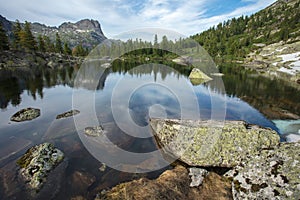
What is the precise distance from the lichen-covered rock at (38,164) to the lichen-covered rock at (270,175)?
256 inches

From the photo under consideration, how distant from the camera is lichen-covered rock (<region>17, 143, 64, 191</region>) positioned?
228 inches

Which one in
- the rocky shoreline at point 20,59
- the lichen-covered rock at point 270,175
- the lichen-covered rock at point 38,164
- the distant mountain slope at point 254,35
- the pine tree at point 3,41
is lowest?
the lichen-covered rock at point 38,164

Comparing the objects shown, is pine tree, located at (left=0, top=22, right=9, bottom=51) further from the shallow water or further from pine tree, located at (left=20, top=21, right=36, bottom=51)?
the shallow water

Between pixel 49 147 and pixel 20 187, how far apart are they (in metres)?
1.95

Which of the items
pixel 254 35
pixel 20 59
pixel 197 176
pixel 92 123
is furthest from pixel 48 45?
pixel 254 35

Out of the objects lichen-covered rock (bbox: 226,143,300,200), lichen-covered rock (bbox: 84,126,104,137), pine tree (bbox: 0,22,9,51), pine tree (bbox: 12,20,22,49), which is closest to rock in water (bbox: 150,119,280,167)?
lichen-covered rock (bbox: 226,143,300,200)

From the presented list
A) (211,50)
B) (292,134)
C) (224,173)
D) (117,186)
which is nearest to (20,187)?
(117,186)

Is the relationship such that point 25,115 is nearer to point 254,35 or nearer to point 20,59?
point 20,59

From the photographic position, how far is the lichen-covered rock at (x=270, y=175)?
4641 mm

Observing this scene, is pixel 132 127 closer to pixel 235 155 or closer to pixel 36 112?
pixel 235 155

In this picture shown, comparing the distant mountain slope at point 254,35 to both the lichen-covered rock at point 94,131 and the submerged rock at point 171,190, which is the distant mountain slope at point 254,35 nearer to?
the lichen-covered rock at point 94,131

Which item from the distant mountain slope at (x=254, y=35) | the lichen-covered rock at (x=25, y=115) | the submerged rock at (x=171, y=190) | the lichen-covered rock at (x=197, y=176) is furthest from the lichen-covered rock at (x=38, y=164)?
the distant mountain slope at (x=254, y=35)

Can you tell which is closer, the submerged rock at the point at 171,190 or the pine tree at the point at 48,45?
the submerged rock at the point at 171,190

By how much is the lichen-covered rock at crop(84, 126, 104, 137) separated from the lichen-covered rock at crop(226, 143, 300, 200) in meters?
6.69
